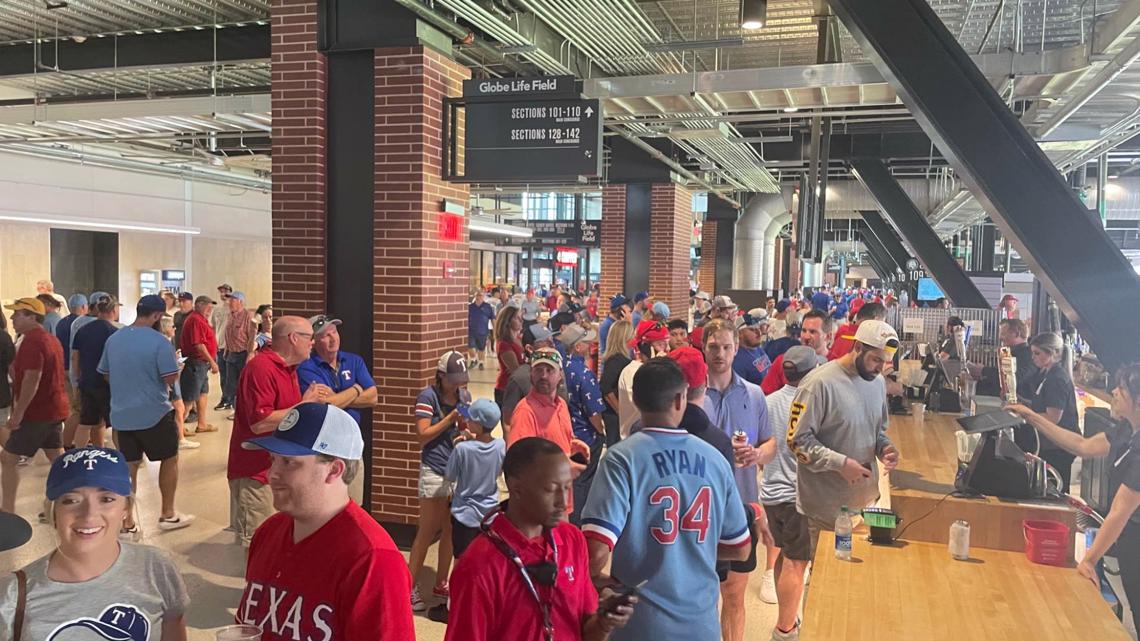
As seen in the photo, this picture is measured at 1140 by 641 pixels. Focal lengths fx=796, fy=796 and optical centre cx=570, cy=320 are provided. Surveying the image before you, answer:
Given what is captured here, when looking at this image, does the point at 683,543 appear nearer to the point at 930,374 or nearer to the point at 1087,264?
the point at 1087,264

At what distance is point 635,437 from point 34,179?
1714 centimetres

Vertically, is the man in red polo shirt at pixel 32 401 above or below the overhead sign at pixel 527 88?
below

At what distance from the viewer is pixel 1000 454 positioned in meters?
4.36

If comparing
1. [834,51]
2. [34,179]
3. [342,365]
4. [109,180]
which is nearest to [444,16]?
[342,365]

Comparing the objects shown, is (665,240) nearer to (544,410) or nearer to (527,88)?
(527,88)

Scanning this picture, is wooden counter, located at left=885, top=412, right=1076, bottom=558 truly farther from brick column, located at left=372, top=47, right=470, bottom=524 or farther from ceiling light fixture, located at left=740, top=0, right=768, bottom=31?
brick column, located at left=372, top=47, right=470, bottom=524

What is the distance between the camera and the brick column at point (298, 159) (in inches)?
255

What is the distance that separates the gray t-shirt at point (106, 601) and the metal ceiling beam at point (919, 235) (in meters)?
13.6

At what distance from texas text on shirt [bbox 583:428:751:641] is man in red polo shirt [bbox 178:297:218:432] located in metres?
8.21

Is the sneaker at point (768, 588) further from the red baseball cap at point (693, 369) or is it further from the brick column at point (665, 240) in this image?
the brick column at point (665, 240)

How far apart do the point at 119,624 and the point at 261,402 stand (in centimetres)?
249

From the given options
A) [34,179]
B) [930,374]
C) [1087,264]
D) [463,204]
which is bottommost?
[930,374]

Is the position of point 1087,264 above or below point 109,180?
below

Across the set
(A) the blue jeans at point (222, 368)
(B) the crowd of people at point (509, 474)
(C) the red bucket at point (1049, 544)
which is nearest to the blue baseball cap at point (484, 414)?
(B) the crowd of people at point (509, 474)
